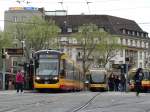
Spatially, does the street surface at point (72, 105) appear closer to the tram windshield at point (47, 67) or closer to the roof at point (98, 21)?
the tram windshield at point (47, 67)

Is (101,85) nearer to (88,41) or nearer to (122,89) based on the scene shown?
(122,89)

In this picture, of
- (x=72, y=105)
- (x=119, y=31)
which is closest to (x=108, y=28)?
(x=119, y=31)

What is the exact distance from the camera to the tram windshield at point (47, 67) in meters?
45.8

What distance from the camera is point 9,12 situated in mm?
146500

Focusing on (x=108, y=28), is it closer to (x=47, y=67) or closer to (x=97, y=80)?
(x=97, y=80)

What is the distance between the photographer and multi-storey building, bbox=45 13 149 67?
149m

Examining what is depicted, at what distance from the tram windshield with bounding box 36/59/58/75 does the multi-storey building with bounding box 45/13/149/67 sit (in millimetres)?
93879

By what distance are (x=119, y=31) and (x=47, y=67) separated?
10772 cm

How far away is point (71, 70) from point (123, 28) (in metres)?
103

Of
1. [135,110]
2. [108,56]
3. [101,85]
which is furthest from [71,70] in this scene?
[108,56]

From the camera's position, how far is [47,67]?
46094 millimetres

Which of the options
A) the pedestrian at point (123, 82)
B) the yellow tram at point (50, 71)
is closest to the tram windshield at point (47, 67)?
the yellow tram at point (50, 71)

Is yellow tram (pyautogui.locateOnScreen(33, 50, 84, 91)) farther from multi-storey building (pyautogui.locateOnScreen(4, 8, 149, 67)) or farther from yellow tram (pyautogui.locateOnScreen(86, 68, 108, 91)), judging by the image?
multi-storey building (pyautogui.locateOnScreen(4, 8, 149, 67))

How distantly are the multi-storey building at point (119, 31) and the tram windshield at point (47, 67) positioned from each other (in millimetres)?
93879
